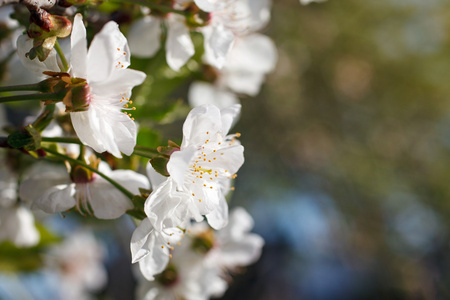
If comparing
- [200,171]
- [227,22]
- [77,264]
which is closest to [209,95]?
[227,22]

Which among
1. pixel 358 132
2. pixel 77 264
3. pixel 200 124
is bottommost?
A: pixel 358 132

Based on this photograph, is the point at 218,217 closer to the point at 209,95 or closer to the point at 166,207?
the point at 166,207

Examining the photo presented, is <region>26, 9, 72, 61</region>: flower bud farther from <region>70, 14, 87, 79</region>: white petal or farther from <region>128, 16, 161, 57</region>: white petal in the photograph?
<region>128, 16, 161, 57</region>: white petal

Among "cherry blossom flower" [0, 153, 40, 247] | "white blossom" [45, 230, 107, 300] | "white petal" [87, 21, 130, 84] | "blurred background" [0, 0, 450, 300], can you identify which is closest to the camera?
"white petal" [87, 21, 130, 84]

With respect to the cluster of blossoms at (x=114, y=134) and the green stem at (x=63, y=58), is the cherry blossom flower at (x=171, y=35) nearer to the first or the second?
the cluster of blossoms at (x=114, y=134)

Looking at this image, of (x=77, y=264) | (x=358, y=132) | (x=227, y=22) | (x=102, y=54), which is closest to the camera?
(x=102, y=54)

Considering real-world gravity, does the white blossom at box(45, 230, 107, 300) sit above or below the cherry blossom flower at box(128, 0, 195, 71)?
below

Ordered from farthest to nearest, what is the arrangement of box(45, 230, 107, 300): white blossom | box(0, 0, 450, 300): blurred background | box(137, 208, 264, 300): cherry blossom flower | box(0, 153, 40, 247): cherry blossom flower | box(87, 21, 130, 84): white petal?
1. box(0, 0, 450, 300): blurred background
2. box(45, 230, 107, 300): white blossom
3. box(137, 208, 264, 300): cherry blossom flower
4. box(0, 153, 40, 247): cherry blossom flower
5. box(87, 21, 130, 84): white petal

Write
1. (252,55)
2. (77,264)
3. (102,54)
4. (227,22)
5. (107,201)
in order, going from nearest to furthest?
(102,54)
(107,201)
(227,22)
(252,55)
(77,264)

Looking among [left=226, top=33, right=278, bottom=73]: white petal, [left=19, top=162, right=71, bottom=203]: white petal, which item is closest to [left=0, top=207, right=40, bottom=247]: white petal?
[left=19, top=162, right=71, bottom=203]: white petal
